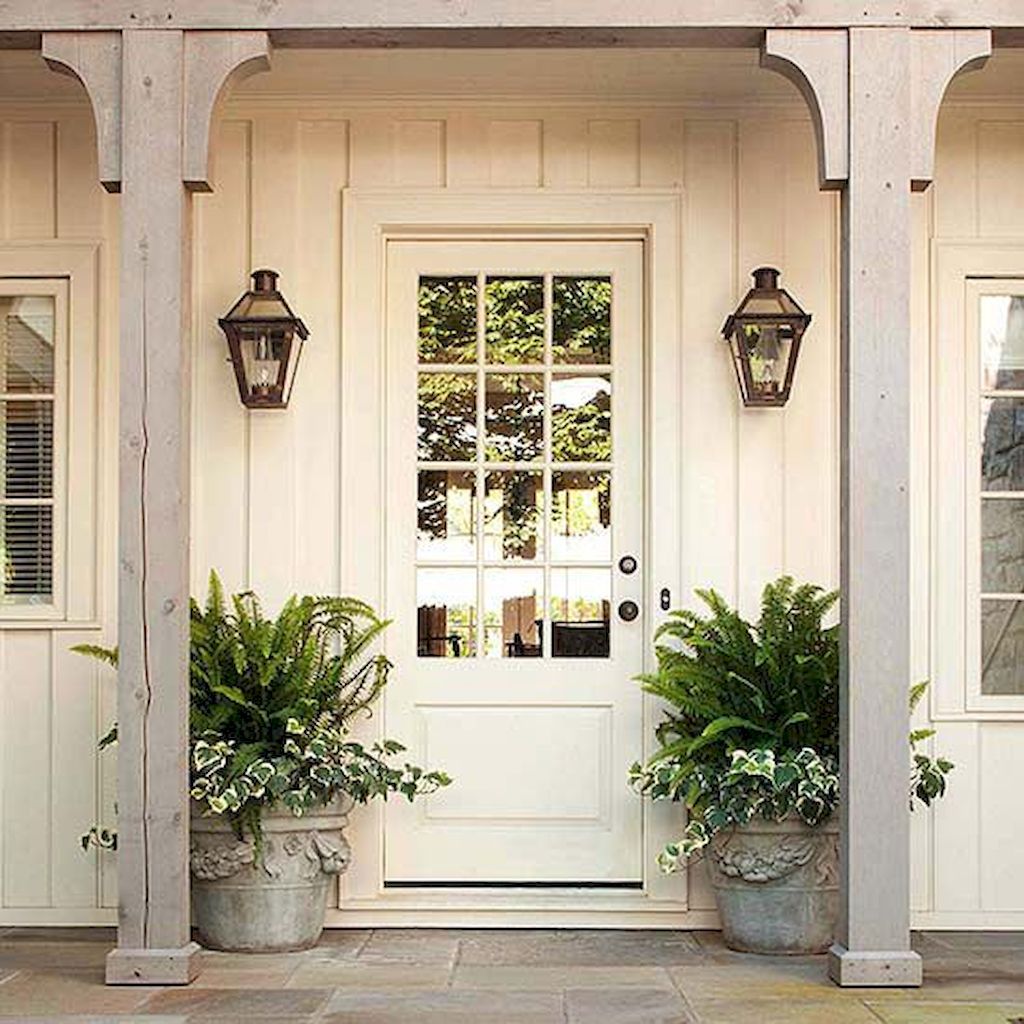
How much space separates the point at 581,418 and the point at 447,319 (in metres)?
0.51

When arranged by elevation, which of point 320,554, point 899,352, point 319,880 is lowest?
point 319,880

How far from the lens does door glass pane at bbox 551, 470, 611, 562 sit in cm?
566

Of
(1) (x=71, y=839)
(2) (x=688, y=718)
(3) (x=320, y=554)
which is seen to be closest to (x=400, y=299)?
(3) (x=320, y=554)

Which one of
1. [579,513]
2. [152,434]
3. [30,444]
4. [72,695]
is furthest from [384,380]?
[72,695]

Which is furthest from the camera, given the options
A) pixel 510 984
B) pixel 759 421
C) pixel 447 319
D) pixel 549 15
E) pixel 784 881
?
pixel 447 319

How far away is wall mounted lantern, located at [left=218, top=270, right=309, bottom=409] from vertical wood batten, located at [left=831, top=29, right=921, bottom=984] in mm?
1726

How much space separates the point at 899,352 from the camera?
15.0ft

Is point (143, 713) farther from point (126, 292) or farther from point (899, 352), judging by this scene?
point (899, 352)

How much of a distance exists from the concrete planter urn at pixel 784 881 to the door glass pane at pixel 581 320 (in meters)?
1.54

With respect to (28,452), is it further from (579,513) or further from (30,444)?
(579,513)

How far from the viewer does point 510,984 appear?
187 inches

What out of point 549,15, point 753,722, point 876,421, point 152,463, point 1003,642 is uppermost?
point 549,15

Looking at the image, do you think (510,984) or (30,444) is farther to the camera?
(30,444)

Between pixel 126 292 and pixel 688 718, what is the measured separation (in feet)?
6.62
